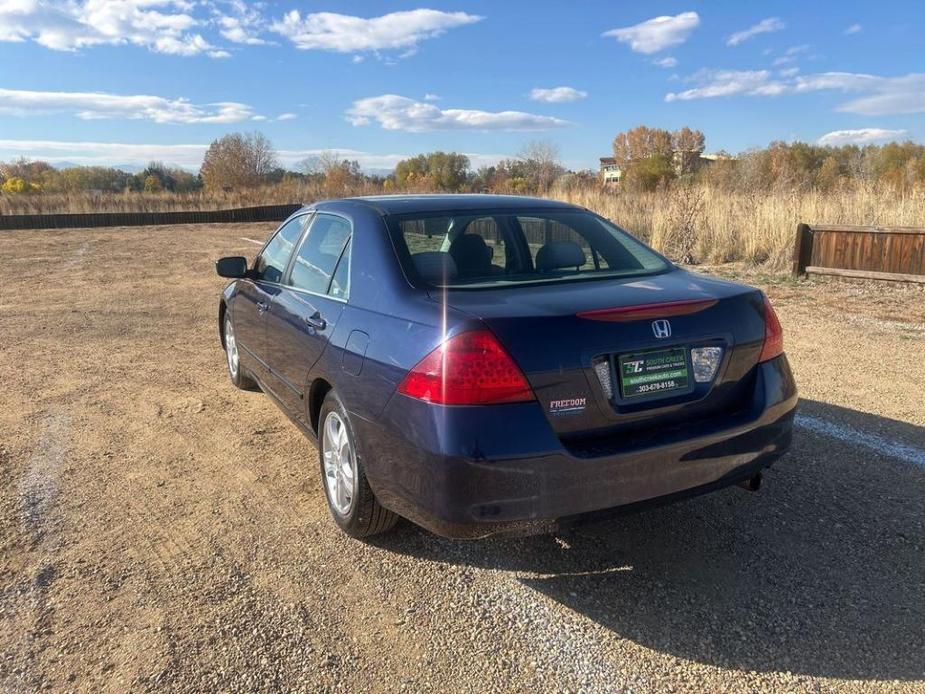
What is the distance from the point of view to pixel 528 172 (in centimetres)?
3719

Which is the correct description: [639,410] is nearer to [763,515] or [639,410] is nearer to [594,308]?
[594,308]

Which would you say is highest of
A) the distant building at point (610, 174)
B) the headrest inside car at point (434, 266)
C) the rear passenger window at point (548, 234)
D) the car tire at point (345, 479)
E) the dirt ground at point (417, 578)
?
the distant building at point (610, 174)

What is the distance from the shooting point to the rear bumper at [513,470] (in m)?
2.41

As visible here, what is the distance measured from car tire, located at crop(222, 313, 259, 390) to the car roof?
5.59ft

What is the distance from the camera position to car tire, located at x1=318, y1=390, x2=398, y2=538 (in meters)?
3.03

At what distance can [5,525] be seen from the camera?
342 centimetres

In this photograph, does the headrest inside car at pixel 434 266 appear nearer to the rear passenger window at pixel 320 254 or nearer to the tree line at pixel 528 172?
the rear passenger window at pixel 320 254

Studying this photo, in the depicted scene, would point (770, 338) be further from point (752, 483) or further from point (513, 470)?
point (513, 470)

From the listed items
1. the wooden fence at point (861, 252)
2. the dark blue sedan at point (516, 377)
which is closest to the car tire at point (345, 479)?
the dark blue sedan at point (516, 377)

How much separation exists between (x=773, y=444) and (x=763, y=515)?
0.61 meters

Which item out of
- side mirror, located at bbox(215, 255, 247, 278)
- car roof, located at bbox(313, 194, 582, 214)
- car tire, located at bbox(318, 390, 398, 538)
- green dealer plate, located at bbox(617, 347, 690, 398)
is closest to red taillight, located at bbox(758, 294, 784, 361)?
green dealer plate, located at bbox(617, 347, 690, 398)

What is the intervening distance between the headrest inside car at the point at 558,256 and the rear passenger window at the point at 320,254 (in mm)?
988

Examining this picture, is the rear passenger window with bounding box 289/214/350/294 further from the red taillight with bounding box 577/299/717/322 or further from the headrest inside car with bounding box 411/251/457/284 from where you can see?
the red taillight with bounding box 577/299/717/322

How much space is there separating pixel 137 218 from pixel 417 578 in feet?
93.7
